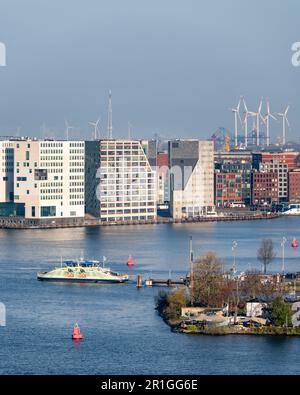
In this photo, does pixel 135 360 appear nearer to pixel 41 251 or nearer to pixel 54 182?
pixel 41 251

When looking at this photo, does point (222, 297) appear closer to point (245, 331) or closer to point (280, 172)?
point (245, 331)

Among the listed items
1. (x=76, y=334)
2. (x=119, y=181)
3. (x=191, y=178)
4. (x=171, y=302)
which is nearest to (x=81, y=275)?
(x=171, y=302)

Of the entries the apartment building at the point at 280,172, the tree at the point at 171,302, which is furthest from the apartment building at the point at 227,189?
the tree at the point at 171,302

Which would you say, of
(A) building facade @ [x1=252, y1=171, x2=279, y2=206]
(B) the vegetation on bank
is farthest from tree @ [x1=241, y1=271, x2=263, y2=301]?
(A) building facade @ [x1=252, y1=171, x2=279, y2=206]

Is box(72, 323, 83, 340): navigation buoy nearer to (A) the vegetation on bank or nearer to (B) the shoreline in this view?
(B) the shoreline

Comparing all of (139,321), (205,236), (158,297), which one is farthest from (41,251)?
(139,321)

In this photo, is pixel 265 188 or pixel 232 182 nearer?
pixel 232 182
